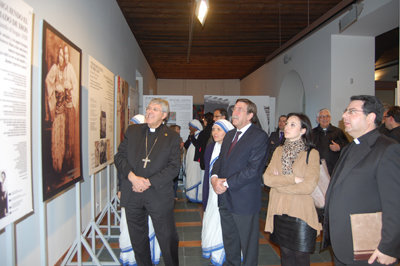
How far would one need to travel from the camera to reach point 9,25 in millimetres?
1339

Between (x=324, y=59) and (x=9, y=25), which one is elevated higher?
(x=324, y=59)

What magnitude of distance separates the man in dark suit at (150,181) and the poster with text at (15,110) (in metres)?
0.93

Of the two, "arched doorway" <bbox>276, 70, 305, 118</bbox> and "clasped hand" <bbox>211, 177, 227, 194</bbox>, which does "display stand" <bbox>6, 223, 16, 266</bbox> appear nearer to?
"clasped hand" <bbox>211, 177, 227, 194</bbox>

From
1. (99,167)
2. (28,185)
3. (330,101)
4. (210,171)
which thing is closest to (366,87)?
(330,101)

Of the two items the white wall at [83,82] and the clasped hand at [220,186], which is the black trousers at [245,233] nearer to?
the clasped hand at [220,186]

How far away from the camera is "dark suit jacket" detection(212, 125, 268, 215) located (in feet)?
7.51

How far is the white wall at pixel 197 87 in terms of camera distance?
50.0ft

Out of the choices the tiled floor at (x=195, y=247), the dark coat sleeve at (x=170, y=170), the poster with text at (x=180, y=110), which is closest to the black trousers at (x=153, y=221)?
the dark coat sleeve at (x=170, y=170)

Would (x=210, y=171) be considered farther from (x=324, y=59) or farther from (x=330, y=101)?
(x=324, y=59)

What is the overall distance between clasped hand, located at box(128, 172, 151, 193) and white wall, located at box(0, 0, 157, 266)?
2.19ft

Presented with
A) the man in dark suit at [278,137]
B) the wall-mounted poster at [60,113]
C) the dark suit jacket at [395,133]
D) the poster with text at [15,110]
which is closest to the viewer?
the poster with text at [15,110]

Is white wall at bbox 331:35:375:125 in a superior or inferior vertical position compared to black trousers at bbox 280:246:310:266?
superior

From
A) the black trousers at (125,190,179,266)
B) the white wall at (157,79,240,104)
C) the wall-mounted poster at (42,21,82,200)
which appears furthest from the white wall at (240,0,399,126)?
the white wall at (157,79,240,104)

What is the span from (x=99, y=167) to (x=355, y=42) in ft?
18.0
